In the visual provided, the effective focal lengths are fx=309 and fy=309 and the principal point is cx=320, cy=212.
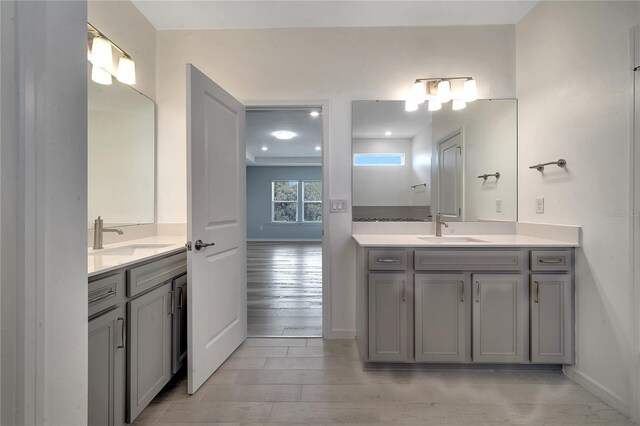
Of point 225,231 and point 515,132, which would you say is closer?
point 225,231

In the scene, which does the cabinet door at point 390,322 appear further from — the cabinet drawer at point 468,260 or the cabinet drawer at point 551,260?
the cabinet drawer at point 551,260

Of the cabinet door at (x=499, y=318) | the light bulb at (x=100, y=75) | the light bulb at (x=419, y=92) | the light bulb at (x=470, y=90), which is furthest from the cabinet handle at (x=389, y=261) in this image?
the light bulb at (x=100, y=75)

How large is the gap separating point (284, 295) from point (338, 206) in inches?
69.5

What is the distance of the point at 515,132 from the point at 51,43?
294 cm

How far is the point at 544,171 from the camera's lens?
2254mm

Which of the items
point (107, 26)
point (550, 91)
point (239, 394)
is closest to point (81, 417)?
point (239, 394)

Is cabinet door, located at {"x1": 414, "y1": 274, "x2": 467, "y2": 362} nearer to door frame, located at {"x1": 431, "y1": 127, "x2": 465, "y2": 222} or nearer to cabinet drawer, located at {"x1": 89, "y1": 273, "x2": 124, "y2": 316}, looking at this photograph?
door frame, located at {"x1": 431, "y1": 127, "x2": 465, "y2": 222}

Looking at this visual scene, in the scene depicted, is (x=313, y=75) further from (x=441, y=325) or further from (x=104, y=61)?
(x=441, y=325)

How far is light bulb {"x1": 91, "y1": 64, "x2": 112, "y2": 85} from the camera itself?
1.81 m

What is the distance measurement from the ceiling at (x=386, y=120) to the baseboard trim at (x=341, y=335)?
165cm

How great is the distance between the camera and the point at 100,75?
1875 mm

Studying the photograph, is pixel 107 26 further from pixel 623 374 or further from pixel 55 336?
pixel 623 374

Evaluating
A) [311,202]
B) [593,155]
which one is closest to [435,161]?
[593,155]

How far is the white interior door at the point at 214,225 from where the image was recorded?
71.8 inches
